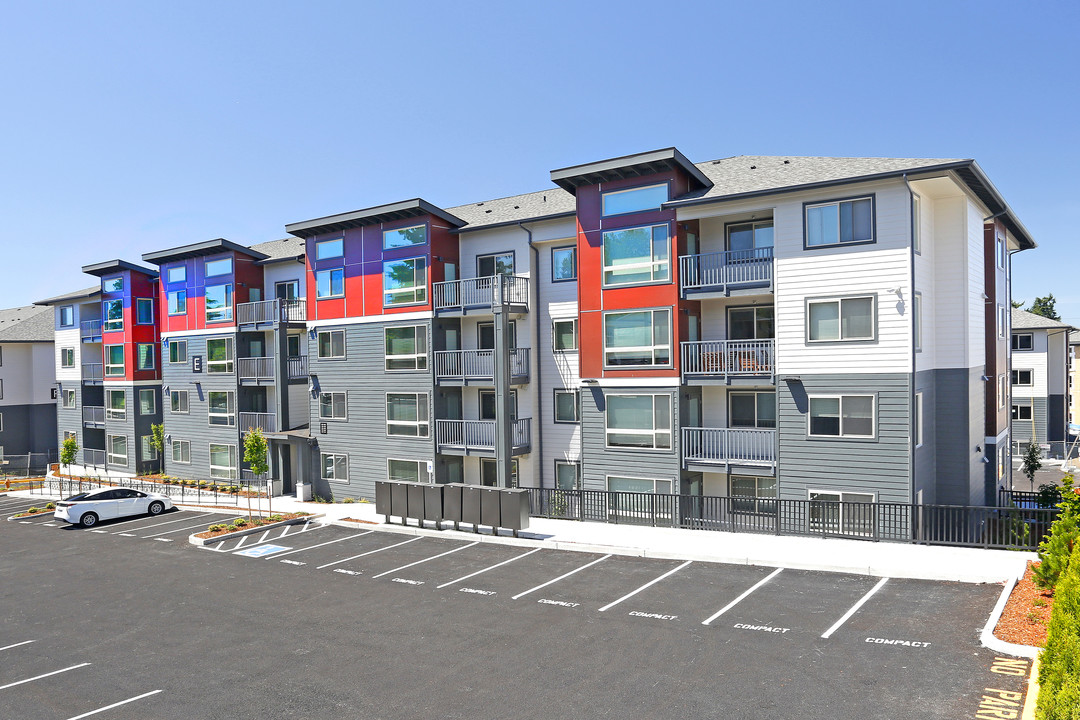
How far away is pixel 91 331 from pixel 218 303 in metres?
15.3

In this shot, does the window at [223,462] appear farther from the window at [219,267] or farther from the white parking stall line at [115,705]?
the white parking stall line at [115,705]

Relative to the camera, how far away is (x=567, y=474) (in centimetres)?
2731

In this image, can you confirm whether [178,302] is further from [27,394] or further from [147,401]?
[27,394]

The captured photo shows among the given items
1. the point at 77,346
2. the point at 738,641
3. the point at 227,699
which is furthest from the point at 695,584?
the point at 77,346

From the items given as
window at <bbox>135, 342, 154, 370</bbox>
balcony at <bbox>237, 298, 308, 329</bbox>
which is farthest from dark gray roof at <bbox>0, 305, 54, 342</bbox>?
balcony at <bbox>237, 298, 308, 329</bbox>

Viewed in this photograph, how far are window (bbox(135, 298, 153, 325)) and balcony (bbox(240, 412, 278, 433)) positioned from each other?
12.2 m

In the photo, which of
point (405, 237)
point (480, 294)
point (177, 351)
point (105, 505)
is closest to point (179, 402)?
point (177, 351)

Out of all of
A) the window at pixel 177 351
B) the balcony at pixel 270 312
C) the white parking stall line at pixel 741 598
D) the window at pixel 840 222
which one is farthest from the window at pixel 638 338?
the window at pixel 177 351

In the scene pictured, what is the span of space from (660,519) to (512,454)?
6.34 metres

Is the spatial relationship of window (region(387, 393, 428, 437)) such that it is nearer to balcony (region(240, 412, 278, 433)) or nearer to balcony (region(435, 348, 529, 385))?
balcony (region(435, 348, 529, 385))

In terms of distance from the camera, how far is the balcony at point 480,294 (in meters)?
27.3

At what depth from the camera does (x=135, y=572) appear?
19797mm

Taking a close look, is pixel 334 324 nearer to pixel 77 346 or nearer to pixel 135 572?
pixel 135 572

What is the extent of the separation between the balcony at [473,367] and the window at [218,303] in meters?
14.8
